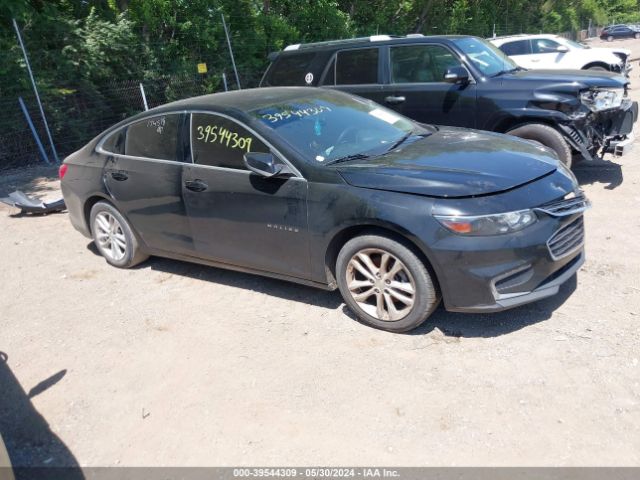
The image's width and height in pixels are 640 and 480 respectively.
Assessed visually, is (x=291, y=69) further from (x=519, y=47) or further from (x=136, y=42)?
(x=519, y=47)

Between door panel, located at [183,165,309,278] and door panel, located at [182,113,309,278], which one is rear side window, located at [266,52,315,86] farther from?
door panel, located at [183,165,309,278]

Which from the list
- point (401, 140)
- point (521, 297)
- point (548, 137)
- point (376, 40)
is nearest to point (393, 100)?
point (376, 40)

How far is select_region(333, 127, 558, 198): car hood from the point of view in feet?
12.1

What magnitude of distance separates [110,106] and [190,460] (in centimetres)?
1078

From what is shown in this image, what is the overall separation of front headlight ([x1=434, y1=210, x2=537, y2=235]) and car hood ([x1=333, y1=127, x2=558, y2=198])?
0.17m

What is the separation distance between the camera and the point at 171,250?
5105mm

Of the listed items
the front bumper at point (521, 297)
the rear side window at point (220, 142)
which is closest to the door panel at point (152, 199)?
the rear side window at point (220, 142)

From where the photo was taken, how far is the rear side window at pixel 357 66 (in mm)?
7777

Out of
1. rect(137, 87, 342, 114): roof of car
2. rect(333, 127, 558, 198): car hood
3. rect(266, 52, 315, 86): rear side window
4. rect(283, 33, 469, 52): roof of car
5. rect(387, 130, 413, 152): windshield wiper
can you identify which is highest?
rect(283, 33, 469, 52): roof of car

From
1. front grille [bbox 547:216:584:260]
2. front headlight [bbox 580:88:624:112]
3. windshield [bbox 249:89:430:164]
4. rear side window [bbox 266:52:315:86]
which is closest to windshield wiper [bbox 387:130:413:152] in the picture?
windshield [bbox 249:89:430:164]

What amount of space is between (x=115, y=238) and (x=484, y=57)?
5005 mm

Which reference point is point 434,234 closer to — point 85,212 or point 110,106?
point 85,212

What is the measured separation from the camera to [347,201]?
3.88 meters

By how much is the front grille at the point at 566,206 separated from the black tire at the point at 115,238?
141 inches
